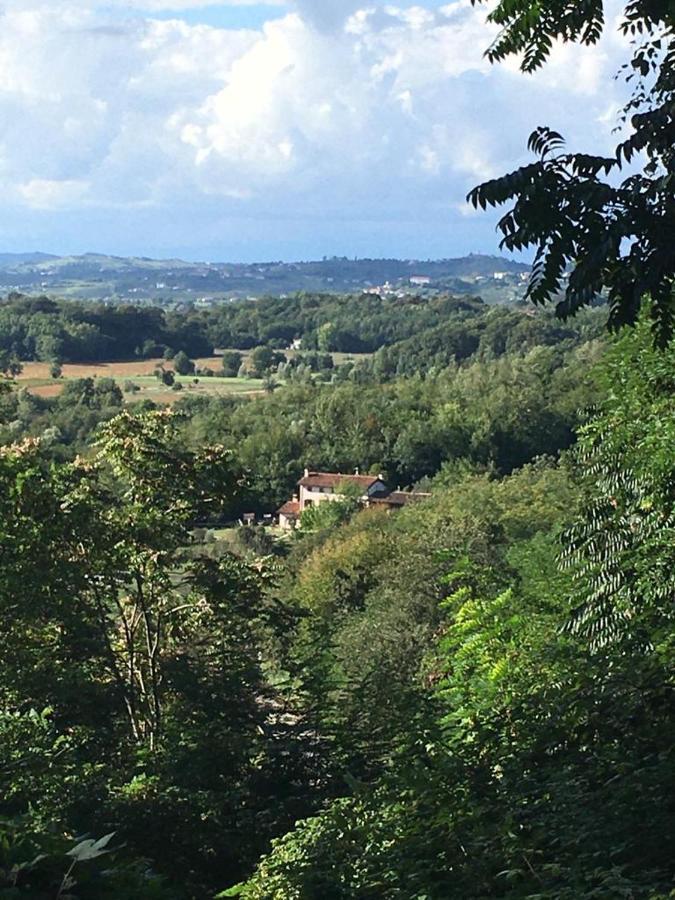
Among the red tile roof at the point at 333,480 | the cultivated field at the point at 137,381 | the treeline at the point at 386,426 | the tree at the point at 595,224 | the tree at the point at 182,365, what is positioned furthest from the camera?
the tree at the point at 182,365

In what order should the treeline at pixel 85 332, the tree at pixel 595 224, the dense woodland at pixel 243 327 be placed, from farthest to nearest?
the dense woodland at pixel 243 327 → the treeline at pixel 85 332 → the tree at pixel 595 224

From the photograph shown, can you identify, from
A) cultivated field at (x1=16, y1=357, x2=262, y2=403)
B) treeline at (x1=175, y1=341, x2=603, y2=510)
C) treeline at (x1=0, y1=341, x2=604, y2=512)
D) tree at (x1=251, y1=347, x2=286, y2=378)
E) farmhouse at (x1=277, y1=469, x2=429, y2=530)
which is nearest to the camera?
farmhouse at (x1=277, y1=469, x2=429, y2=530)

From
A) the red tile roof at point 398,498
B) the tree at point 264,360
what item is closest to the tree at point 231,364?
the tree at point 264,360

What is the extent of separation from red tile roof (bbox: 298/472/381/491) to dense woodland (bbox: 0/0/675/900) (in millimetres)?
33223

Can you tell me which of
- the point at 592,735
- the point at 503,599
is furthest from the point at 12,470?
the point at 592,735

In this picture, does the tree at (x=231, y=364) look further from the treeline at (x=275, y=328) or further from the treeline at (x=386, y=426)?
the treeline at (x=386, y=426)

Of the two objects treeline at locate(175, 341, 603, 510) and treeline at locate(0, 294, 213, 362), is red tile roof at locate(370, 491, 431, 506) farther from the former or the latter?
treeline at locate(0, 294, 213, 362)

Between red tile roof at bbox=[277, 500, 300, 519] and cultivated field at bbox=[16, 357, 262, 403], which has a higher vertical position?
cultivated field at bbox=[16, 357, 262, 403]

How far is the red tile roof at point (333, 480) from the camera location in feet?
195

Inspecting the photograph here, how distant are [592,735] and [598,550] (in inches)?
255

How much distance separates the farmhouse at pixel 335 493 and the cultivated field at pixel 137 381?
1704 cm

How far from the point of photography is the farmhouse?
5667cm

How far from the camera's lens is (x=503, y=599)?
12.1 meters

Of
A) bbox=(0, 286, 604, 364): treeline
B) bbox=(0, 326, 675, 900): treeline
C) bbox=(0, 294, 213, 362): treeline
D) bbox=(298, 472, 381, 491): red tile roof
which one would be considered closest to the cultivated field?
bbox=(0, 294, 213, 362): treeline
